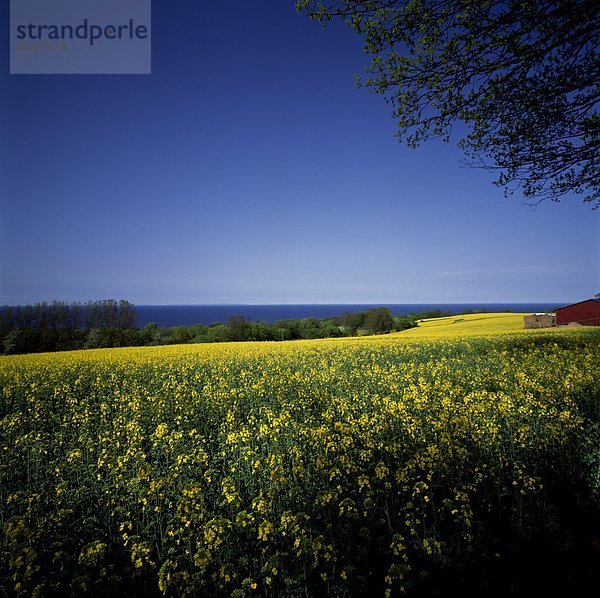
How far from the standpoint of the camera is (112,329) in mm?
47219

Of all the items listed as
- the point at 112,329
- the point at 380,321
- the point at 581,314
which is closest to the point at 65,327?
the point at 112,329

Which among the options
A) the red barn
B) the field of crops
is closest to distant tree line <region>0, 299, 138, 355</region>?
the field of crops

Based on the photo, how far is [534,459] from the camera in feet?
17.9

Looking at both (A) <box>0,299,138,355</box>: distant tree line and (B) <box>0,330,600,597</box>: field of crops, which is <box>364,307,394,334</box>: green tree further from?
(B) <box>0,330,600,597</box>: field of crops

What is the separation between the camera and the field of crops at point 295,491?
127 inches

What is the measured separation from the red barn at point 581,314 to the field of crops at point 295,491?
42.2 meters

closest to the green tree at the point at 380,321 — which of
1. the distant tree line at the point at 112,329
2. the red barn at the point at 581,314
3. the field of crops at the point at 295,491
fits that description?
the distant tree line at the point at 112,329

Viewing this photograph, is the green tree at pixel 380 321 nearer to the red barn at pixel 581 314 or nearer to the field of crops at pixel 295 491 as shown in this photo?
the red barn at pixel 581 314

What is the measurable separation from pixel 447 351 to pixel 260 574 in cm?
1581

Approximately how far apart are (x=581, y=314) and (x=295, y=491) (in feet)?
177

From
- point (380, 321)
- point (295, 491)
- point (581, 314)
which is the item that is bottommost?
point (295, 491)

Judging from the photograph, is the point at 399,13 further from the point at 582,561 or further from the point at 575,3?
the point at 582,561

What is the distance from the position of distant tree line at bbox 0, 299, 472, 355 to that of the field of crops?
34.3 metres

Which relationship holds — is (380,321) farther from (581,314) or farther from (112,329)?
(112,329)
